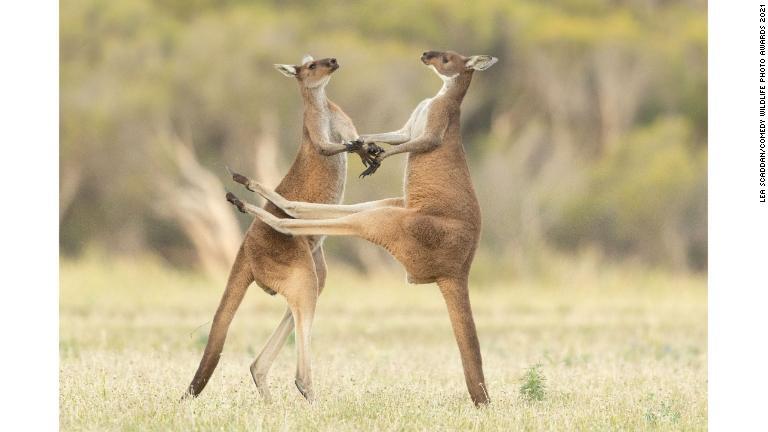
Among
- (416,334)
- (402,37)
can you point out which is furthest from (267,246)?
(402,37)

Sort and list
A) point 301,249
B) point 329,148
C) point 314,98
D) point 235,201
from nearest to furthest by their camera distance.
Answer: point 235,201 < point 329,148 < point 301,249 < point 314,98

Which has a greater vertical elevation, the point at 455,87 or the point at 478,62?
the point at 478,62

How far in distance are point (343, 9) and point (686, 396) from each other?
18.6 m

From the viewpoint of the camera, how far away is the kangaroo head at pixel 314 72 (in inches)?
310

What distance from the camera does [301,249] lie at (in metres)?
7.77

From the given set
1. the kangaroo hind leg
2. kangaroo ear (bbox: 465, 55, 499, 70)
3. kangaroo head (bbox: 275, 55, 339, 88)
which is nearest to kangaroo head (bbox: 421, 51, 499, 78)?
kangaroo ear (bbox: 465, 55, 499, 70)

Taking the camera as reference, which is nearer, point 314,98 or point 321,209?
point 321,209

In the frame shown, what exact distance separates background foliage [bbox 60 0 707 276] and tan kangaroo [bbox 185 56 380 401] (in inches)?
489

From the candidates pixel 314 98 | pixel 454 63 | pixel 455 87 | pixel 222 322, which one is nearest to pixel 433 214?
pixel 455 87

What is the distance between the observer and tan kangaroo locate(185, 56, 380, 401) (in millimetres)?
7684

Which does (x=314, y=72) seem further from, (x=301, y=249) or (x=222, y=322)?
(x=222, y=322)

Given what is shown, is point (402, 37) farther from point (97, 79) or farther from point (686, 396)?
point (686, 396)

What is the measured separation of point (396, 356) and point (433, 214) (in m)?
3.82

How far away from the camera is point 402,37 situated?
25.8m
